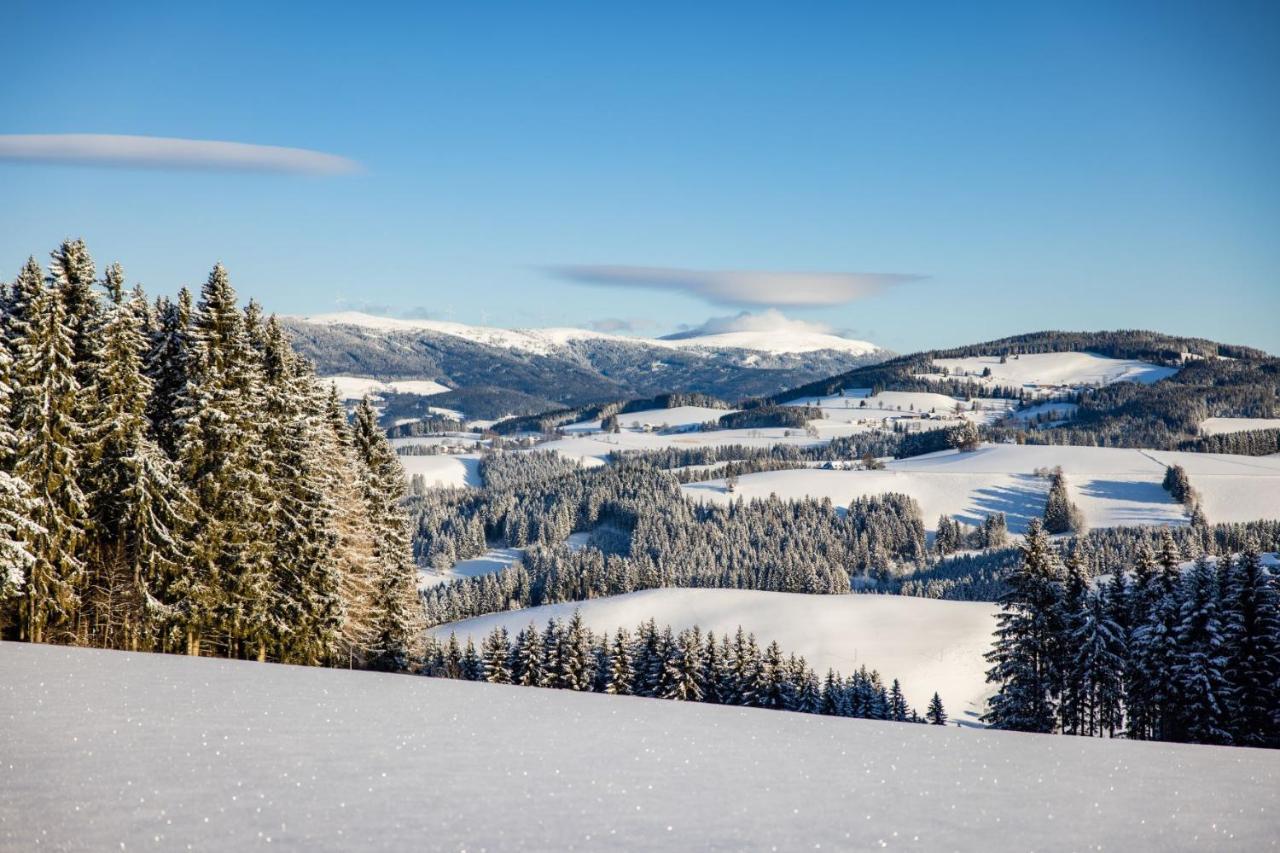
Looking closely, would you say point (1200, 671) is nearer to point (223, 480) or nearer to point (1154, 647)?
point (1154, 647)

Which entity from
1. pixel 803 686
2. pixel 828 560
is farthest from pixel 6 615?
pixel 828 560

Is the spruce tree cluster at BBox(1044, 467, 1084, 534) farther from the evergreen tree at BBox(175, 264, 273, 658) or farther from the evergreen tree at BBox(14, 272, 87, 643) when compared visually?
the evergreen tree at BBox(14, 272, 87, 643)

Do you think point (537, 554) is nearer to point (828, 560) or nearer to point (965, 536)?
point (828, 560)

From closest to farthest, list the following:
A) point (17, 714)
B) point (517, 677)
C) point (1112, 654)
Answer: point (17, 714), point (1112, 654), point (517, 677)

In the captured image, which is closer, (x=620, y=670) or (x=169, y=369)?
(x=169, y=369)

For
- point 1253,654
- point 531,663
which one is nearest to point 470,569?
point 531,663

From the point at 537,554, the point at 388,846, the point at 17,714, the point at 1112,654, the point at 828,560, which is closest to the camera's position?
the point at 388,846

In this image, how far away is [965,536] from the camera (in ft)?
646

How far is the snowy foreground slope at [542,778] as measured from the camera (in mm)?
11336

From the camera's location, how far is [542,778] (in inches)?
547

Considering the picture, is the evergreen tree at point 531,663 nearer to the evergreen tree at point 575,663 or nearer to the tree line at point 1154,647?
the evergreen tree at point 575,663

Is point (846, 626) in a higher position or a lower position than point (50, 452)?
lower

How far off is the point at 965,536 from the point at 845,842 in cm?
19930

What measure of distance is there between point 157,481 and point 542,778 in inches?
856
